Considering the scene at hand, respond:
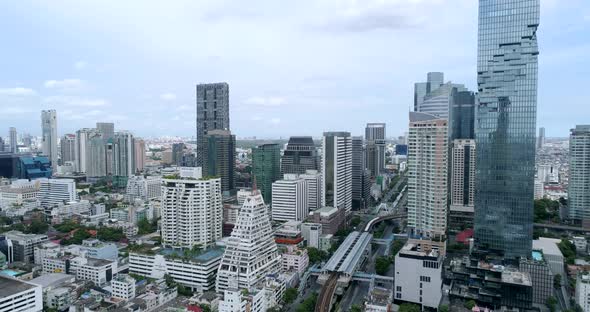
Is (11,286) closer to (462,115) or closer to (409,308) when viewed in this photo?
(409,308)

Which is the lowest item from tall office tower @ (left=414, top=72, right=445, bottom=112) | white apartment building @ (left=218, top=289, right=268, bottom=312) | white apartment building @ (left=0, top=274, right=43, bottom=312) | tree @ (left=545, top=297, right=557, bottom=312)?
tree @ (left=545, top=297, right=557, bottom=312)

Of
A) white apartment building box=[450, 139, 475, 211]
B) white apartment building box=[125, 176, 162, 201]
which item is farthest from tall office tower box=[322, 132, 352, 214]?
white apartment building box=[125, 176, 162, 201]

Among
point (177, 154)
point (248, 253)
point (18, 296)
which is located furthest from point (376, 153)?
point (18, 296)

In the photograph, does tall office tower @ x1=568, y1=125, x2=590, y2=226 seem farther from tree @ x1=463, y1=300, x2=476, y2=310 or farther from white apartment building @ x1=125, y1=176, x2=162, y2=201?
white apartment building @ x1=125, y1=176, x2=162, y2=201

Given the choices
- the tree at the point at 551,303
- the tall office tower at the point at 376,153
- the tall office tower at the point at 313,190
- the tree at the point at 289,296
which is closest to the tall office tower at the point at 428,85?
the tall office tower at the point at 376,153

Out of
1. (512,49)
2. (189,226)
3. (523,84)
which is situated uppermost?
(512,49)

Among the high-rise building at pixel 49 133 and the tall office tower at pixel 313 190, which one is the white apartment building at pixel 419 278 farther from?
the high-rise building at pixel 49 133

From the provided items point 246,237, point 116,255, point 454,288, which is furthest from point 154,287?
point 454,288

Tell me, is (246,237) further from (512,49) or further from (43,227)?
(43,227)
